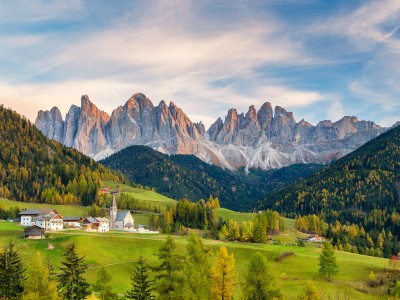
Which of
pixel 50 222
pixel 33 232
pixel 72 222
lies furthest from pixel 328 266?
pixel 72 222

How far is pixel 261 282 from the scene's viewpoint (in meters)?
56.2

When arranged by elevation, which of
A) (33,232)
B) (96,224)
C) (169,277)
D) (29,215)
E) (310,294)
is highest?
(29,215)

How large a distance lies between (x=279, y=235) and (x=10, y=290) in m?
149

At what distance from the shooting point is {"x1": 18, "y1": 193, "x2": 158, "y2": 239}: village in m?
141

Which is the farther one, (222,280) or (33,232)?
(33,232)

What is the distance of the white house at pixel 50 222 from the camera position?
142 m

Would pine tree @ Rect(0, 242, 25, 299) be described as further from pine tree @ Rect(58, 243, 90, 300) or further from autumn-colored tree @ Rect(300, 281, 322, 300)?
autumn-colored tree @ Rect(300, 281, 322, 300)

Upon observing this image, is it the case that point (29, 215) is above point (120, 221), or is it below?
above

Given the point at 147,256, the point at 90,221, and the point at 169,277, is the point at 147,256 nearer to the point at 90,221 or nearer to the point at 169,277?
the point at 90,221

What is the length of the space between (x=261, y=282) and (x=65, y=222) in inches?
4588

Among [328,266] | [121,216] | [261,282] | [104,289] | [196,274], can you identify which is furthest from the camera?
[121,216]

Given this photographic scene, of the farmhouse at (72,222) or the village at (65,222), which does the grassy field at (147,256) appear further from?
the farmhouse at (72,222)

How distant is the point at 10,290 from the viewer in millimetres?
58906

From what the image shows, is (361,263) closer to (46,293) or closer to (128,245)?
(128,245)
